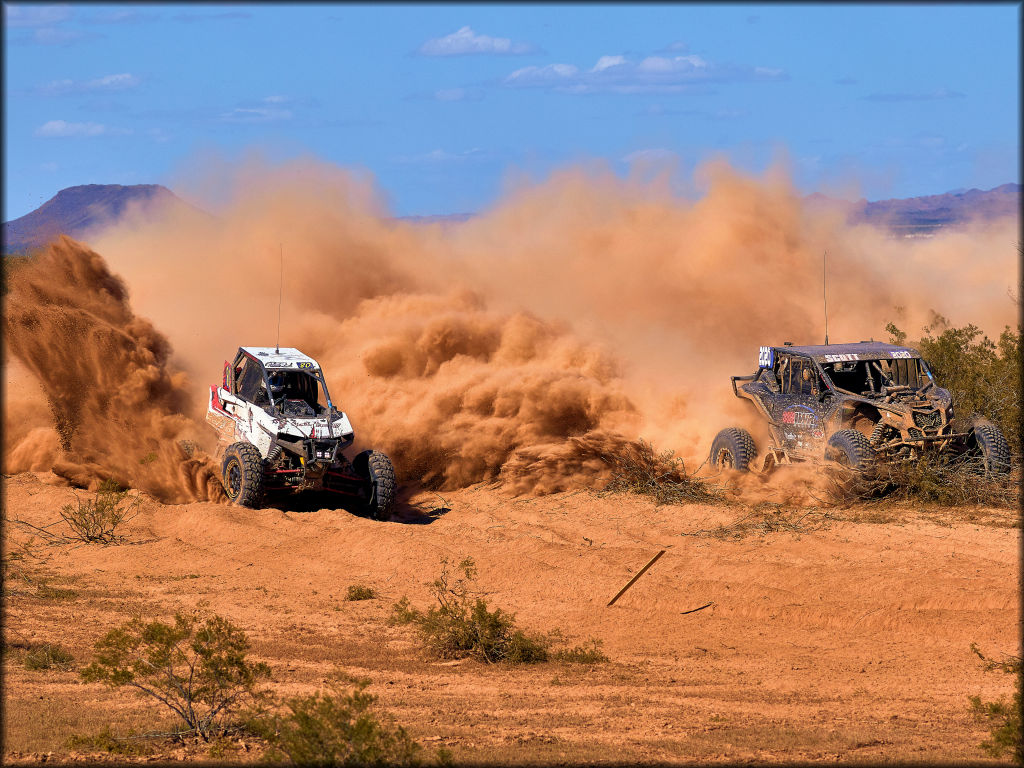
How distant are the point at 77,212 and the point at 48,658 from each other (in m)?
32.0

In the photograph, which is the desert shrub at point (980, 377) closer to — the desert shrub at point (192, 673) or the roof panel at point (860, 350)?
the roof panel at point (860, 350)

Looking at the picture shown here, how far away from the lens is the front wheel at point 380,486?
15445mm

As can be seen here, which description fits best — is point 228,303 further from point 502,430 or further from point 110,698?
point 110,698

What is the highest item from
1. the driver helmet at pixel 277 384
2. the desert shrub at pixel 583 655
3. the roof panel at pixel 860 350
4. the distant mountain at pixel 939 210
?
the distant mountain at pixel 939 210

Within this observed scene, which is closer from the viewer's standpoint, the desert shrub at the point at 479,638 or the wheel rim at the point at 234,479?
the desert shrub at the point at 479,638

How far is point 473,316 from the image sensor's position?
20906 mm

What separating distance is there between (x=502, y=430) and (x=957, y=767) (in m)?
11.7

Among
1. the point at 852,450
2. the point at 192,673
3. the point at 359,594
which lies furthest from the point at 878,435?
the point at 192,673

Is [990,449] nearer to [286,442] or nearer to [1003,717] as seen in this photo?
[1003,717]

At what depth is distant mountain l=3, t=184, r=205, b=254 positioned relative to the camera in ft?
60.3

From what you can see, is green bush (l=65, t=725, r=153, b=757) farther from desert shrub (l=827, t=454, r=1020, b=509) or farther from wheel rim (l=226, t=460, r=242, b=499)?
desert shrub (l=827, t=454, r=1020, b=509)

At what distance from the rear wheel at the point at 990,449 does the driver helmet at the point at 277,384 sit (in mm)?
9679

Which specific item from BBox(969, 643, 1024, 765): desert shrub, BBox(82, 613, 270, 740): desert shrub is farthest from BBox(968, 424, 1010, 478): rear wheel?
BBox(82, 613, 270, 740): desert shrub

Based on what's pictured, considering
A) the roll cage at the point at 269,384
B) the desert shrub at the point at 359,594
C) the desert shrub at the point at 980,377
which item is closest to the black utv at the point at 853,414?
the desert shrub at the point at 980,377
